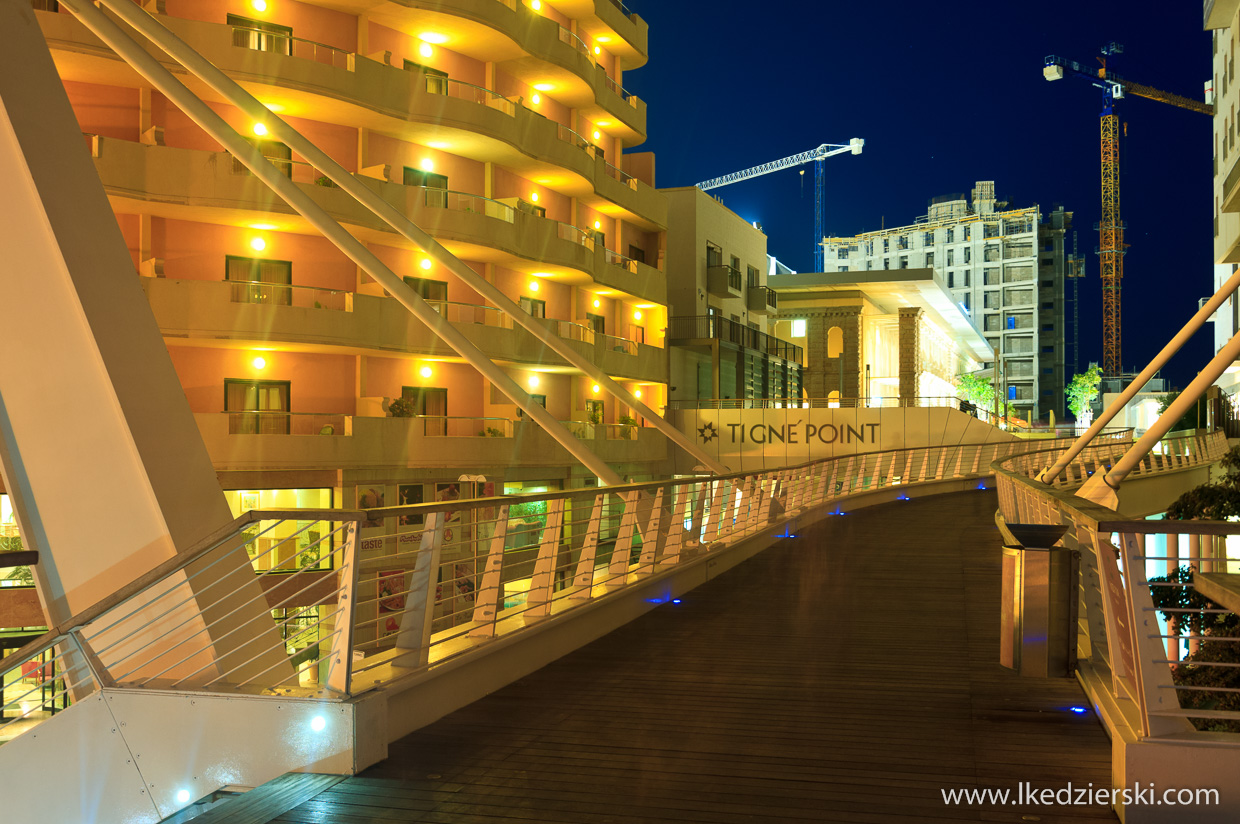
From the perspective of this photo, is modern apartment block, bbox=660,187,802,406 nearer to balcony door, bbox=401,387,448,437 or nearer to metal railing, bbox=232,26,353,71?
balcony door, bbox=401,387,448,437

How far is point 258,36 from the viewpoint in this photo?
22688mm

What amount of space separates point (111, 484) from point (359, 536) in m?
2.63

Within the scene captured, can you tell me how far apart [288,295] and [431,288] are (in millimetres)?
4648

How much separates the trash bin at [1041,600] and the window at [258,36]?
20.6m

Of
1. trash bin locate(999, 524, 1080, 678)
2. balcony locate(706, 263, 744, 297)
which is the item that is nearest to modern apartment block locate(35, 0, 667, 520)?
balcony locate(706, 263, 744, 297)

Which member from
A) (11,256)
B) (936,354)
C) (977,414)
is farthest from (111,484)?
(936,354)

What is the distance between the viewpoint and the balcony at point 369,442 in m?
21.4

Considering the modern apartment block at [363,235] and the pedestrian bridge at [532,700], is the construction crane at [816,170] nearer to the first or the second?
the modern apartment block at [363,235]

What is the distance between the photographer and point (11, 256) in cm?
677

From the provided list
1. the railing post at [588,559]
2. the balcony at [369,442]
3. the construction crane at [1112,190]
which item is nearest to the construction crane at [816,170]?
the construction crane at [1112,190]

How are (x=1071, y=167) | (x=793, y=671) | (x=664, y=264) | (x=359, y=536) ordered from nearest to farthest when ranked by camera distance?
(x=359, y=536), (x=793, y=671), (x=664, y=264), (x=1071, y=167)

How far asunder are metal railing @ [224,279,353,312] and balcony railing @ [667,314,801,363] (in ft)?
60.0

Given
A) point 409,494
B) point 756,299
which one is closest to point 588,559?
point 409,494

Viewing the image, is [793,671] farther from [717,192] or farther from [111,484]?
[717,192]
